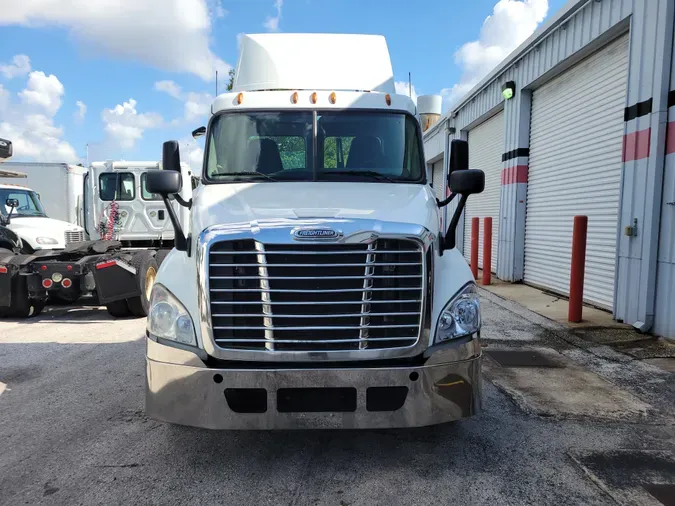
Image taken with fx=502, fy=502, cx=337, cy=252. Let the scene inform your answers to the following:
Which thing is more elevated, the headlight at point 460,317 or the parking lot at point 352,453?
the headlight at point 460,317

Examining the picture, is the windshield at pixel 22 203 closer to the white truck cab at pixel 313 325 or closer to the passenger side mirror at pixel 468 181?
the white truck cab at pixel 313 325

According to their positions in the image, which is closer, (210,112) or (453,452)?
(453,452)

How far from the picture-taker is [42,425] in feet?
12.9

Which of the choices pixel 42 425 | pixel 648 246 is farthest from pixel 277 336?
pixel 648 246

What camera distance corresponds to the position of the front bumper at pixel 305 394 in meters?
2.94

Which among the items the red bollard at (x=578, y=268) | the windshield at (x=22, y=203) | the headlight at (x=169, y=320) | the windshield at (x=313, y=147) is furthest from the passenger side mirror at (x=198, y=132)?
the windshield at (x=22, y=203)

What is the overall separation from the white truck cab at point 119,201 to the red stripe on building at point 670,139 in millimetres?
8310

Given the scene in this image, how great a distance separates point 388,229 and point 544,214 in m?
8.50

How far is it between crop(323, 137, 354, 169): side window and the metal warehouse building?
456 cm

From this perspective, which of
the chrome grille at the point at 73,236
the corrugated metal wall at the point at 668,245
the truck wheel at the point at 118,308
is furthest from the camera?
the chrome grille at the point at 73,236

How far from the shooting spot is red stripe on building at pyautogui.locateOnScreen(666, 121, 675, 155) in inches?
247

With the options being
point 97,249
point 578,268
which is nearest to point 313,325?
point 578,268

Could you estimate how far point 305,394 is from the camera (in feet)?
9.80

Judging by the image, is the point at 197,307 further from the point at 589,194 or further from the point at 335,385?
the point at 589,194
